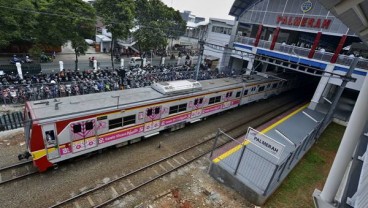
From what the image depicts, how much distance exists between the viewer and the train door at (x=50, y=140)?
371 inches

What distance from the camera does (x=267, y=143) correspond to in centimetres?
982

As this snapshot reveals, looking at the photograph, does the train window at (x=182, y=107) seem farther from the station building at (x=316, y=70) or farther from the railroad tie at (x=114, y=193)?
the railroad tie at (x=114, y=193)

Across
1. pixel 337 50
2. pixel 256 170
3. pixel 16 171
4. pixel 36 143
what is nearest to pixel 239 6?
pixel 337 50

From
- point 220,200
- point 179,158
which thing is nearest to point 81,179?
point 179,158

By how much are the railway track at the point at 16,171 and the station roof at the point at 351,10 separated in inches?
514

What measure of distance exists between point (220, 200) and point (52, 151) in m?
8.06

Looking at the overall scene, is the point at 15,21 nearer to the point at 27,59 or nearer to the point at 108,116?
the point at 27,59

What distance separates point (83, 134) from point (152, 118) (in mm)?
4119

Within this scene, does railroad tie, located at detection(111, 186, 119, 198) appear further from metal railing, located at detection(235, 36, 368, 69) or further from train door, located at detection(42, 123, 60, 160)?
metal railing, located at detection(235, 36, 368, 69)

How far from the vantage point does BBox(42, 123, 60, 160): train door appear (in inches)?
371

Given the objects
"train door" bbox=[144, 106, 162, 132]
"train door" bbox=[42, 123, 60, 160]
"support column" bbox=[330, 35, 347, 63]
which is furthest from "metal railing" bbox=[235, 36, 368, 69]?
"train door" bbox=[42, 123, 60, 160]

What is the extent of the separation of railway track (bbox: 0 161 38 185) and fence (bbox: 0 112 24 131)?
3.66 m

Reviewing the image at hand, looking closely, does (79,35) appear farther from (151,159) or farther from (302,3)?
(302,3)

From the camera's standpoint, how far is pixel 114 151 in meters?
13.0
